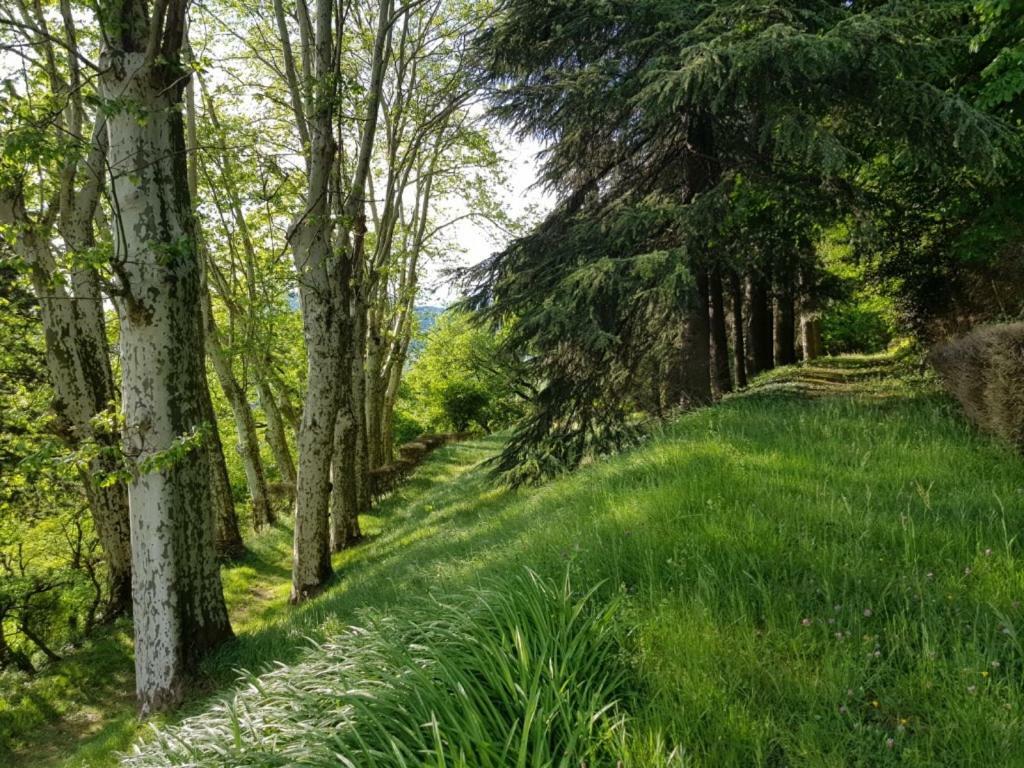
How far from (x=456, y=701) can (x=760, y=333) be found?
13.9 meters

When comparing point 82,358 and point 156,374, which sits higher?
point 82,358

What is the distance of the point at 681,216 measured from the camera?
6793 mm

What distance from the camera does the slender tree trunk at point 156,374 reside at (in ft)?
16.4

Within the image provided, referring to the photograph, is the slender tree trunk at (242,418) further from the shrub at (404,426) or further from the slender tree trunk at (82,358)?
the shrub at (404,426)

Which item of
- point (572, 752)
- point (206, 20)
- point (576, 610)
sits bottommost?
point (572, 752)

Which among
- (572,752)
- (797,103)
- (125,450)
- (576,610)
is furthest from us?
(797,103)

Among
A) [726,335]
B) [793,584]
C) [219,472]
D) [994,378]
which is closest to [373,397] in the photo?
[219,472]

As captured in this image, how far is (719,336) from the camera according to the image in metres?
9.95

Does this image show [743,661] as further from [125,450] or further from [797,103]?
[797,103]

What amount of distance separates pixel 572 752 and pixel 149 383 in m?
5.18

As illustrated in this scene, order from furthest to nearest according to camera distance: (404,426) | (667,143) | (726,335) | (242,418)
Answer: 1. (404,426)
2. (242,418)
3. (726,335)
4. (667,143)

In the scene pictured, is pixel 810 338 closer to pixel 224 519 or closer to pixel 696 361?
pixel 696 361

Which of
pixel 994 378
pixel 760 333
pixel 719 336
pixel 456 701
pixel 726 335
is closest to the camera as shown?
pixel 456 701

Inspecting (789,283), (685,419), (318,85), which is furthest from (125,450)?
(789,283)
